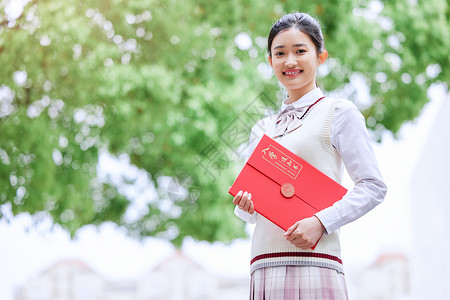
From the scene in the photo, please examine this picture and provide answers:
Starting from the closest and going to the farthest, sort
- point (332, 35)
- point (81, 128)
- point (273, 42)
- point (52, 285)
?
1. point (273, 42)
2. point (81, 128)
3. point (332, 35)
4. point (52, 285)

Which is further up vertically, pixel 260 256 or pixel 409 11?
pixel 409 11

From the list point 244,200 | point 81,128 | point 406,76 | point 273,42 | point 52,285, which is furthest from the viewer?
point 52,285

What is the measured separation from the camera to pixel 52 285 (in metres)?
18.1

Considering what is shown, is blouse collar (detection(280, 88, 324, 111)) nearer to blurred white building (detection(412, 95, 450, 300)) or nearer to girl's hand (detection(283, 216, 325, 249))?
girl's hand (detection(283, 216, 325, 249))

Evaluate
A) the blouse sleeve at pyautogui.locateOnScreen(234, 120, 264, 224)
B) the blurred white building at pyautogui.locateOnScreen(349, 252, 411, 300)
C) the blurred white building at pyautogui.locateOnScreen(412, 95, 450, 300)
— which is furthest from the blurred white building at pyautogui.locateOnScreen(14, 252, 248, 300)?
the blouse sleeve at pyautogui.locateOnScreen(234, 120, 264, 224)

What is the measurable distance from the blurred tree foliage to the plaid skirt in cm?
382

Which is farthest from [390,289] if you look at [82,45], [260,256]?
[260,256]

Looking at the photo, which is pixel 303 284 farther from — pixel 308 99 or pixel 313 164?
pixel 308 99

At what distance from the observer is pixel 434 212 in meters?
7.15

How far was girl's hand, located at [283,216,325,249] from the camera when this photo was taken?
148cm

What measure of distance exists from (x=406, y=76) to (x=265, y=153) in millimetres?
6635

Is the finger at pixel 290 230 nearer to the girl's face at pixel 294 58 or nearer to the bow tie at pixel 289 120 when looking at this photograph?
the bow tie at pixel 289 120

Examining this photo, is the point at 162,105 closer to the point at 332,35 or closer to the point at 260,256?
the point at 332,35

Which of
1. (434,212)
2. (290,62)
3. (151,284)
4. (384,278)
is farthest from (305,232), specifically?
(384,278)
